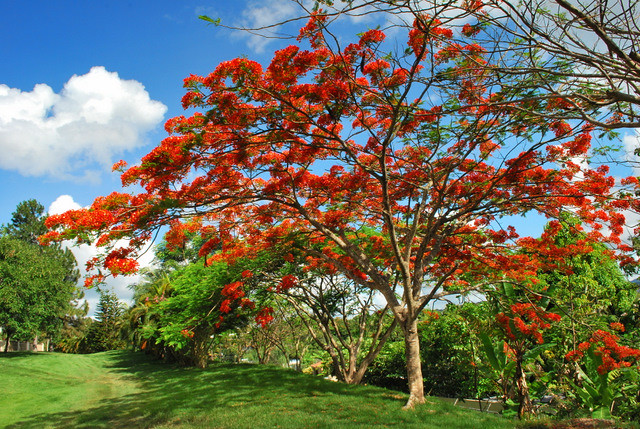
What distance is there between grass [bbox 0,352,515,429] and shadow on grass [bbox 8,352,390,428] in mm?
20

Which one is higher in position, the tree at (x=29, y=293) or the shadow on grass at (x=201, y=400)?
the tree at (x=29, y=293)

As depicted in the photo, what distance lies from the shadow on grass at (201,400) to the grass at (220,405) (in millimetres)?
20

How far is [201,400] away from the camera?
978cm

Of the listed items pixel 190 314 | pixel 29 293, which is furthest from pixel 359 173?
pixel 29 293

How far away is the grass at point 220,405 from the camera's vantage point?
7.25 metres

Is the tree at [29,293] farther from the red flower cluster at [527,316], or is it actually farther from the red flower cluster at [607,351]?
the red flower cluster at [607,351]

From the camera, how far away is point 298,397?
9.41 meters

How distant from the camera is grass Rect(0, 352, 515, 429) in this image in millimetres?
7254

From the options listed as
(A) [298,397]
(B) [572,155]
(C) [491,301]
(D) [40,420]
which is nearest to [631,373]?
(C) [491,301]

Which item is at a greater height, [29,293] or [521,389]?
[29,293]

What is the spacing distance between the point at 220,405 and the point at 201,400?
941mm

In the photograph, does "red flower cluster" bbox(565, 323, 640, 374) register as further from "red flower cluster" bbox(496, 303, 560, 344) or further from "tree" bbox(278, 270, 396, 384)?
"tree" bbox(278, 270, 396, 384)

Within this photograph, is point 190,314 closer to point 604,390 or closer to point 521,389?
point 521,389

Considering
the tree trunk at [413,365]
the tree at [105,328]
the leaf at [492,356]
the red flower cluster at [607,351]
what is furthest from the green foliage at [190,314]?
the tree at [105,328]
